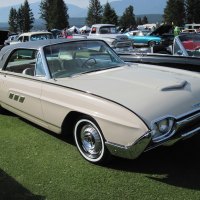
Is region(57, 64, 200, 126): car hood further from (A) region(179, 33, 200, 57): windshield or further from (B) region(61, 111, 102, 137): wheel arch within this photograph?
(A) region(179, 33, 200, 57): windshield

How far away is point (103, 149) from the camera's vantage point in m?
4.11

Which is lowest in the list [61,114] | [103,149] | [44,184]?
[44,184]

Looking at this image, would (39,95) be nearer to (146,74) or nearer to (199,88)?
(146,74)

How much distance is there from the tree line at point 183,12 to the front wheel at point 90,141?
6005 centimetres

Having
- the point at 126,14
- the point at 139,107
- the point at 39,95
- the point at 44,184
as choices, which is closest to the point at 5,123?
the point at 39,95

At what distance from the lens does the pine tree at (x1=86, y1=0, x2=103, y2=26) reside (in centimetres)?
6800

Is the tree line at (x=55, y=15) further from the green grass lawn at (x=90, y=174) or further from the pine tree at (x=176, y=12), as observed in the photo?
the green grass lawn at (x=90, y=174)

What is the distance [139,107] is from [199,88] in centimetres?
94

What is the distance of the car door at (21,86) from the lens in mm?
5020

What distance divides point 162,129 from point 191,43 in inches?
205

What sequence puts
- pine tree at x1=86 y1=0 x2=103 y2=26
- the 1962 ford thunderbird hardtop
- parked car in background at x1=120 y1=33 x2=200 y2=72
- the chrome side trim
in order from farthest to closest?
pine tree at x1=86 y1=0 x2=103 y2=26 < parked car in background at x1=120 y1=33 x2=200 y2=72 < the 1962 ford thunderbird hardtop < the chrome side trim

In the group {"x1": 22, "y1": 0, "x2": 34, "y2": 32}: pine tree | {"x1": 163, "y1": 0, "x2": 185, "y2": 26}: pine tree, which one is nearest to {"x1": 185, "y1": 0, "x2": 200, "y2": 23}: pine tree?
{"x1": 163, "y1": 0, "x2": 185, "y2": 26}: pine tree

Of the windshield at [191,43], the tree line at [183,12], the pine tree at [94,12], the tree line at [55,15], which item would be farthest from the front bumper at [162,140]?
the pine tree at [94,12]

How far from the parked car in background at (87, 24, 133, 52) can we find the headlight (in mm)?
14761
